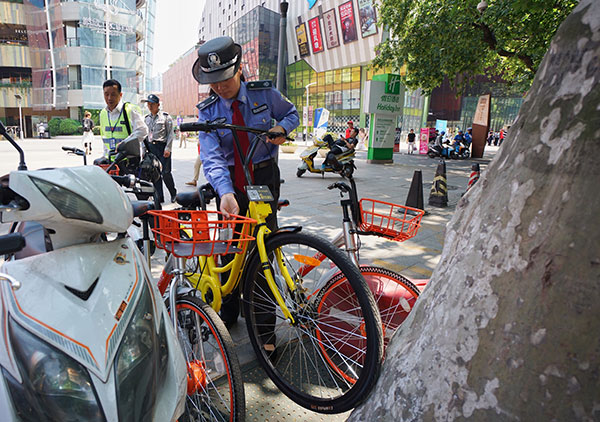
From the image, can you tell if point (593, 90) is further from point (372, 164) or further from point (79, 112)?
point (79, 112)

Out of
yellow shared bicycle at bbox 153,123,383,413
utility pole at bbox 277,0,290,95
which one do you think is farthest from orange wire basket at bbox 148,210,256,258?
utility pole at bbox 277,0,290,95

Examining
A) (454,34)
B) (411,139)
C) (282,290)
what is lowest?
(282,290)

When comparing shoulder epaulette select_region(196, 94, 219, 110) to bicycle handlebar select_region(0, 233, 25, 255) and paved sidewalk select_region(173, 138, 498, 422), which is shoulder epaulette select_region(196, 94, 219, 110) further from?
paved sidewalk select_region(173, 138, 498, 422)

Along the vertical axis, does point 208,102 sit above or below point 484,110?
below

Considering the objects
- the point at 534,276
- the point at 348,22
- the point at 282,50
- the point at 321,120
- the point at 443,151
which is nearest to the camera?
the point at 534,276

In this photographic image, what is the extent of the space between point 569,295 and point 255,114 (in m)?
1.91

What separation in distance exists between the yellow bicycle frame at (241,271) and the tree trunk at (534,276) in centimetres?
80

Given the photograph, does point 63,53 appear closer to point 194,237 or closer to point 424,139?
point 424,139

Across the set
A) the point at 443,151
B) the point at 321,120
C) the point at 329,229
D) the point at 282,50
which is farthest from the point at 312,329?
the point at 321,120

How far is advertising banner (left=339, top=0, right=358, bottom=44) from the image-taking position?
125ft

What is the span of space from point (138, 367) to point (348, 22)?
4300 cm

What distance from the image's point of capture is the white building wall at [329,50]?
38469mm

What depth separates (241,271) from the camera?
2.14 m

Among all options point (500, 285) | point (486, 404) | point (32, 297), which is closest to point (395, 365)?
point (486, 404)
